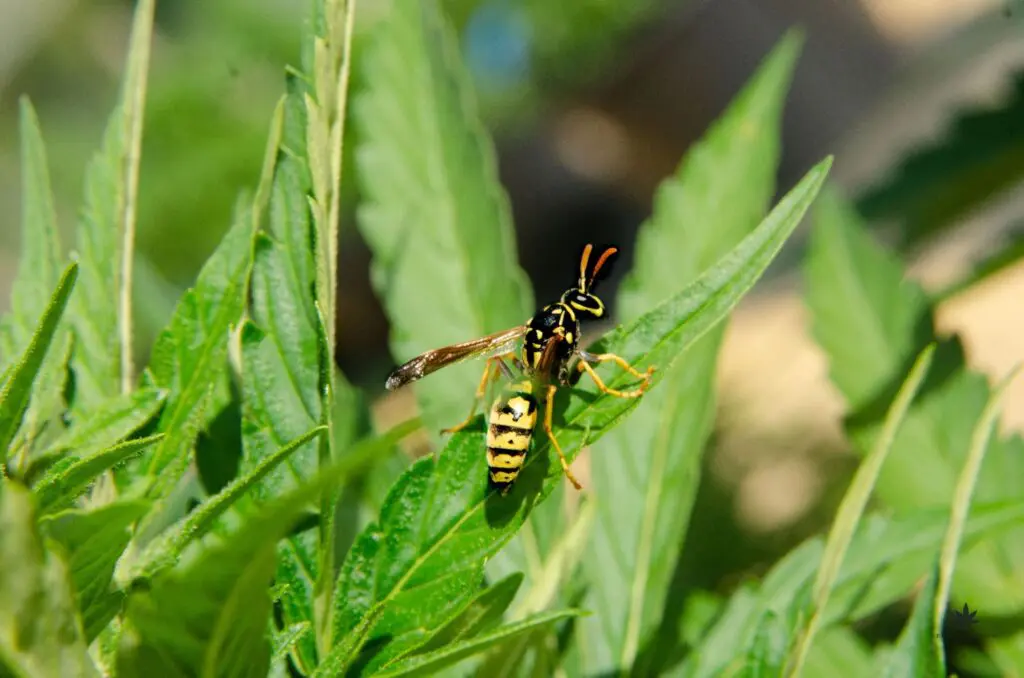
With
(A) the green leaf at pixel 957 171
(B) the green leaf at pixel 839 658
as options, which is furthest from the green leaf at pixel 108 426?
(A) the green leaf at pixel 957 171

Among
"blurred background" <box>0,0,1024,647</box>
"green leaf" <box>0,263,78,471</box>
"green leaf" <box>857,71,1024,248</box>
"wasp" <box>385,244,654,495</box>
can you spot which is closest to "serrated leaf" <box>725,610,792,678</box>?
"wasp" <box>385,244,654,495</box>

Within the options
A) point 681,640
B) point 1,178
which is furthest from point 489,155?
point 1,178

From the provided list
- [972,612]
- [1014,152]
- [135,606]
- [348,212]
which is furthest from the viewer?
[348,212]

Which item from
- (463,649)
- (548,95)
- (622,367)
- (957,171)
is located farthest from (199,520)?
(548,95)

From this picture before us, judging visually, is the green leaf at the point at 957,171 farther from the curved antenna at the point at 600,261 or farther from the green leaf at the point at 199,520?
the green leaf at the point at 199,520

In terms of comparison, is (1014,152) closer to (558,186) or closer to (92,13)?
(558,186)

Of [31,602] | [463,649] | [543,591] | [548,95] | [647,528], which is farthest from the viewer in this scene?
[548,95]

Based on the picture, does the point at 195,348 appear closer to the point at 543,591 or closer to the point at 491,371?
the point at 543,591
